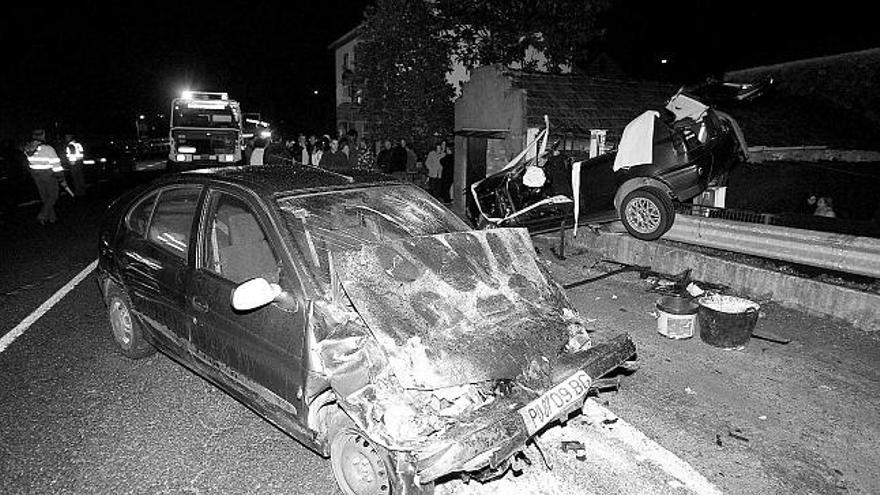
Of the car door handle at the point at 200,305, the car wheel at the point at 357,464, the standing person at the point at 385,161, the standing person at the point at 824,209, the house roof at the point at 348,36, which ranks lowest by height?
the car wheel at the point at 357,464

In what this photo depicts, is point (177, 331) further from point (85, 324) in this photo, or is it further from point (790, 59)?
Answer: point (790, 59)

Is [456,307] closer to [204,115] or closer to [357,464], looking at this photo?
[357,464]

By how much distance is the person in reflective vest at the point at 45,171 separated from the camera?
10.9 metres

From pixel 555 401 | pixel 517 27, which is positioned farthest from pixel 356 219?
pixel 517 27

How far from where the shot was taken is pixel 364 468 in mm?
2867

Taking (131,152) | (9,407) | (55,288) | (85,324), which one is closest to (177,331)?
(9,407)

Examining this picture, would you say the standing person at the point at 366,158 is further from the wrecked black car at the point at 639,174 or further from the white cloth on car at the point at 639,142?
the white cloth on car at the point at 639,142

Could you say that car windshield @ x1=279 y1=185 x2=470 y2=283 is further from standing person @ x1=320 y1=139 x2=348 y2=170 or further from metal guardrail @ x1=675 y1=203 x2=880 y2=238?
standing person @ x1=320 y1=139 x2=348 y2=170

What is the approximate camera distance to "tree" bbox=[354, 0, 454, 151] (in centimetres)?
1817

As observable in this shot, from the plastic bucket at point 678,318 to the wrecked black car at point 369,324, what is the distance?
2172 millimetres

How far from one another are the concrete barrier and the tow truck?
14.9 metres

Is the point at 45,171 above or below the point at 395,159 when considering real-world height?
below

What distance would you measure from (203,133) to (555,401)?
18.8 metres

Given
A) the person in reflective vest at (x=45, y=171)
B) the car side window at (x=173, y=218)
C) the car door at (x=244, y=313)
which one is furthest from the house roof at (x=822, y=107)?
the person in reflective vest at (x=45, y=171)
